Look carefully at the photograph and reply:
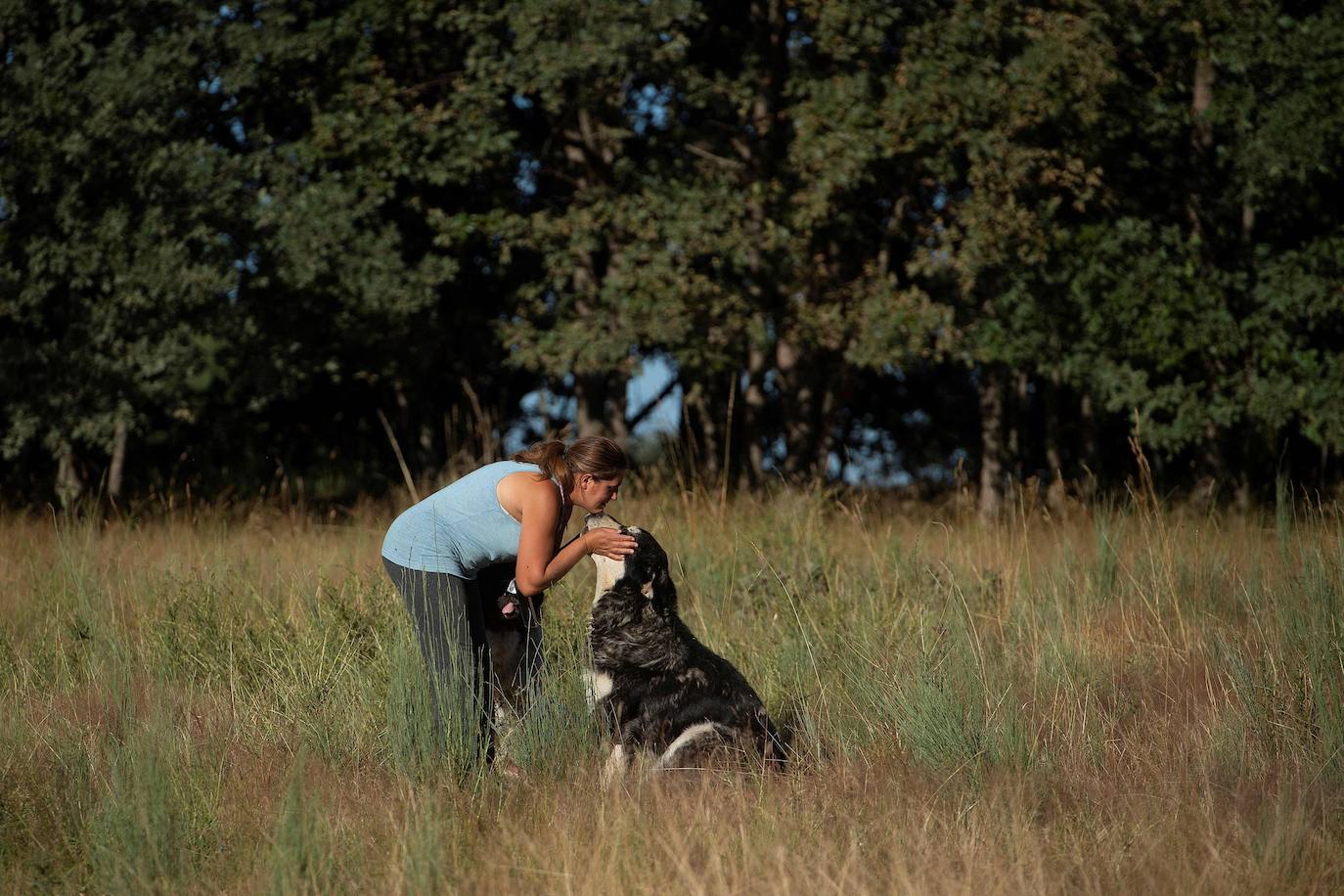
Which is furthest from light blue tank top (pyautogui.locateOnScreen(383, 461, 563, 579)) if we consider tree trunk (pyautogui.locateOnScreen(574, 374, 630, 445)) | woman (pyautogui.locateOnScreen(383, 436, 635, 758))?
tree trunk (pyautogui.locateOnScreen(574, 374, 630, 445))

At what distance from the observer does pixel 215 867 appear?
12.1 ft

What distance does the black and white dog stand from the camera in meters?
4.38

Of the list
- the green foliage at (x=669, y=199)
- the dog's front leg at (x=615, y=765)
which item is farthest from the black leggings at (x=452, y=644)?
the green foliage at (x=669, y=199)

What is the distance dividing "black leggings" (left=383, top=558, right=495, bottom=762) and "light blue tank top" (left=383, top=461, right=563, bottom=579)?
6 cm

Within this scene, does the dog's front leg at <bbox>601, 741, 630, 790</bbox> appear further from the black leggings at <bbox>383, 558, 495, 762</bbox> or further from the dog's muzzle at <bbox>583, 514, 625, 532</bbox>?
the dog's muzzle at <bbox>583, 514, 625, 532</bbox>

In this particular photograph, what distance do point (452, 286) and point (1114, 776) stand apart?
12395 mm

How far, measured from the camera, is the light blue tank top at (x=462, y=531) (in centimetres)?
462

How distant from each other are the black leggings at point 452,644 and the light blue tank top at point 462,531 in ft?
0.19

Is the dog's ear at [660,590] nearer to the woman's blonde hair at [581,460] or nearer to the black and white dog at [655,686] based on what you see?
A: the black and white dog at [655,686]

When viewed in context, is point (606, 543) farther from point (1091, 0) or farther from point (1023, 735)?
point (1091, 0)

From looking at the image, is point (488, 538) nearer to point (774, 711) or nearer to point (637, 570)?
point (637, 570)

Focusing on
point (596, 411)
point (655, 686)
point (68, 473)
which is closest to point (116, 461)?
point (68, 473)

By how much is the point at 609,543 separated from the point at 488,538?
537 millimetres

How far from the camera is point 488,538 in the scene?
4652mm
